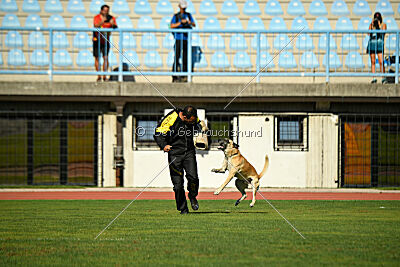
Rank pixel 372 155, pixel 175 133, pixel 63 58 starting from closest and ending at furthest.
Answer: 1. pixel 175 133
2. pixel 372 155
3. pixel 63 58

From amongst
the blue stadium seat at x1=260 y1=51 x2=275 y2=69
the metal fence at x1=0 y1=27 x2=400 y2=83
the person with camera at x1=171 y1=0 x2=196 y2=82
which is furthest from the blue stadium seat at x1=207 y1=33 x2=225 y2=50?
the blue stadium seat at x1=260 y1=51 x2=275 y2=69

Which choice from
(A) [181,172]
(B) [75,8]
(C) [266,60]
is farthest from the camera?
(B) [75,8]

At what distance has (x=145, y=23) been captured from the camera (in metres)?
23.0

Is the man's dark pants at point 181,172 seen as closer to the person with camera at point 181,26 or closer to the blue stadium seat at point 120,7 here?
the person with camera at point 181,26

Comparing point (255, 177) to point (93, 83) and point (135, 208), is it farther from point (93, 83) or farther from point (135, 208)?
point (93, 83)

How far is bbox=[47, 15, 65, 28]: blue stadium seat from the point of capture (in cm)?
2300

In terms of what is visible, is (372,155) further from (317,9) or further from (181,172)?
(181,172)

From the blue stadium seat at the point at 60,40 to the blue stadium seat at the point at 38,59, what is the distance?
0.47m

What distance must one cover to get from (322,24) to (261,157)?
484cm

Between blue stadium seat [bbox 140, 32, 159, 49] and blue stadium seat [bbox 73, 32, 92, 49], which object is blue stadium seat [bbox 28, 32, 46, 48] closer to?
blue stadium seat [bbox 73, 32, 92, 49]

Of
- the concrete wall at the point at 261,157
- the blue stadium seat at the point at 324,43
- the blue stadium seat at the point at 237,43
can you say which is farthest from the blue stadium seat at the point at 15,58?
the blue stadium seat at the point at 324,43

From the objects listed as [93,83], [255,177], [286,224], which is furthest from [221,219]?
[93,83]

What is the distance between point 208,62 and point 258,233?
13.1 m

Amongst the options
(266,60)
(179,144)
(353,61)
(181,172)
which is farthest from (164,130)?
(353,61)
